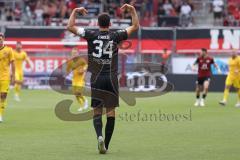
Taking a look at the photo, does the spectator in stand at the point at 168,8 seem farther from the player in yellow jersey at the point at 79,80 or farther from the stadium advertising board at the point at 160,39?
the player in yellow jersey at the point at 79,80

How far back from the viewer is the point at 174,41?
38.4 meters

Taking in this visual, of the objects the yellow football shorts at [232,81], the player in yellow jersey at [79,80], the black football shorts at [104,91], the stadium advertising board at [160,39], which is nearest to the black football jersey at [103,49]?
the black football shorts at [104,91]

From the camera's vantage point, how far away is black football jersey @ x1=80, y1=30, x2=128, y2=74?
→ 12.6 meters

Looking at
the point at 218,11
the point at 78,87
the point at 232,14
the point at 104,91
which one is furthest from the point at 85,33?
the point at 218,11

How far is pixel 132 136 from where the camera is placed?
15.9 m

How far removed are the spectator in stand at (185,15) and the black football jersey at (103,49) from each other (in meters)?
28.5

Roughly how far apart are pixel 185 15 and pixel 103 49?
29.2 m

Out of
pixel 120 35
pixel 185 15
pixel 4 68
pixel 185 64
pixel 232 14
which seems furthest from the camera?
pixel 185 15

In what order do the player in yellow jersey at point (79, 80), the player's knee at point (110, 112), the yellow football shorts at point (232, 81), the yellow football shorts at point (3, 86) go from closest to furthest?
the player's knee at point (110, 112) → the yellow football shorts at point (3, 86) → the player in yellow jersey at point (79, 80) → the yellow football shorts at point (232, 81)

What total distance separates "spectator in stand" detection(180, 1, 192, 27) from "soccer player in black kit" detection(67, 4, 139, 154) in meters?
28.5

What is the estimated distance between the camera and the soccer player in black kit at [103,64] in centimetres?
1257

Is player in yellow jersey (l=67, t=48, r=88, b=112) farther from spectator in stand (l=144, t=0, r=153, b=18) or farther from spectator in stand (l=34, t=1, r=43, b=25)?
spectator in stand (l=144, t=0, r=153, b=18)

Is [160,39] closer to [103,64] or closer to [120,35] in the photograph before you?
[120,35]

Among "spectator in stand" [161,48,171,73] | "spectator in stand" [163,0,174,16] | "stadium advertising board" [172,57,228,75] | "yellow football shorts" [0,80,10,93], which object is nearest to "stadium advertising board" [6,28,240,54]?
"stadium advertising board" [172,57,228,75]
